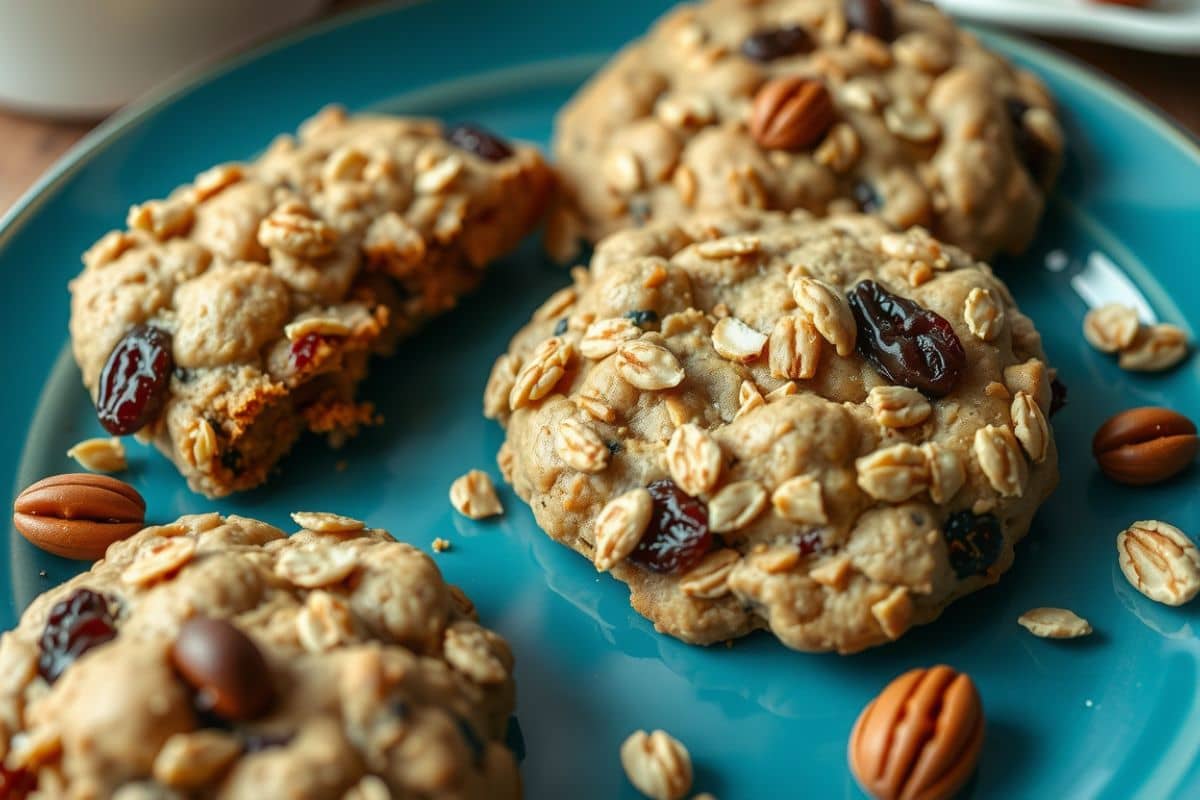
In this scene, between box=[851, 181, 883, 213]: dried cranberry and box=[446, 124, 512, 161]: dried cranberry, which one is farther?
box=[446, 124, 512, 161]: dried cranberry

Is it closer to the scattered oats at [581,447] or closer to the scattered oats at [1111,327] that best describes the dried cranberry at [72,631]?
the scattered oats at [581,447]

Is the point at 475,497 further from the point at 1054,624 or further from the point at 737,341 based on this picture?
the point at 1054,624

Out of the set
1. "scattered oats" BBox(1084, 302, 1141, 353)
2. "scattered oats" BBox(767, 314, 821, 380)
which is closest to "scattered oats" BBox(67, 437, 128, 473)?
"scattered oats" BBox(767, 314, 821, 380)

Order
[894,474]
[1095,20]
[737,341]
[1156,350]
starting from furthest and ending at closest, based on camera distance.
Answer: [1095,20] < [1156,350] < [737,341] < [894,474]

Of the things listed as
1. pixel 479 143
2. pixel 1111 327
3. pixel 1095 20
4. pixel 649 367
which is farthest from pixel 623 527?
pixel 1095 20

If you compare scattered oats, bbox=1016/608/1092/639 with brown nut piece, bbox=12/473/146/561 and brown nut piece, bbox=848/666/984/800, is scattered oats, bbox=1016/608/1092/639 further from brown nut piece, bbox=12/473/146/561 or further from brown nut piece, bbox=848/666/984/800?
brown nut piece, bbox=12/473/146/561

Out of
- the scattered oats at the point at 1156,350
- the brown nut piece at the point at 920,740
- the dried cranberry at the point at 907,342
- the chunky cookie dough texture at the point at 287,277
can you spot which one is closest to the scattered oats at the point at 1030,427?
the dried cranberry at the point at 907,342
